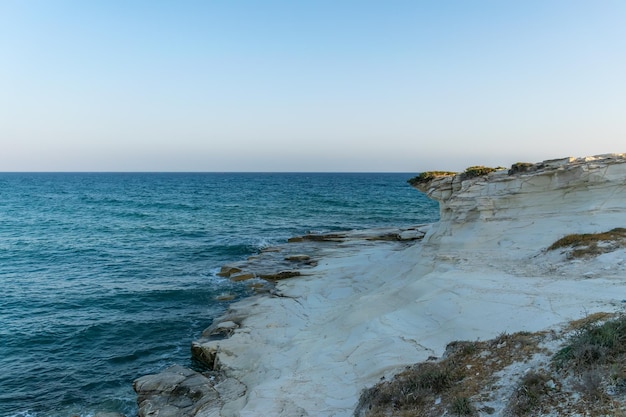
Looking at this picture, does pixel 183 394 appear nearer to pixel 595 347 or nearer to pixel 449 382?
pixel 449 382

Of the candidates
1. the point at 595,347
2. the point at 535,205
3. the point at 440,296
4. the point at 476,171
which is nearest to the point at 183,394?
the point at 440,296

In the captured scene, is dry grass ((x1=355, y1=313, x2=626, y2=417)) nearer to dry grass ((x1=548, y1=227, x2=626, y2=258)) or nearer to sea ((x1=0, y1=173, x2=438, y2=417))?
dry grass ((x1=548, y1=227, x2=626, y2=258))

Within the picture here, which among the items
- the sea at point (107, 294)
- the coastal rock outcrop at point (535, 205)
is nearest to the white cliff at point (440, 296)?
the coastal rock outcrop at point (535, 205)

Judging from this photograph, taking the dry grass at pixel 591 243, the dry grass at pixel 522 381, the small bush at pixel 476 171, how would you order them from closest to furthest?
the dry grass at pixel 522 381 → the dry grass at pixel 591 243 → the small bush at pixel 476 171

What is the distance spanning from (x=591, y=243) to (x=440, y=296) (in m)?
6.93

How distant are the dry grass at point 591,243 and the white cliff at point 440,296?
600 millimetres

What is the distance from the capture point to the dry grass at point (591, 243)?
16.0 metres

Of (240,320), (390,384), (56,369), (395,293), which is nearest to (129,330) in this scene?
(56,369)

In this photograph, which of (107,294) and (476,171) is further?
(107,294)

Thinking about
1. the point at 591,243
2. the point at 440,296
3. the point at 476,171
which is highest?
the point at 476,171

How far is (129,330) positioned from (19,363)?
4521mm

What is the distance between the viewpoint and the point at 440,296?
50.3 feet

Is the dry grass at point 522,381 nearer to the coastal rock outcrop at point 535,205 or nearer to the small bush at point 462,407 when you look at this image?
the small bush at point 462,407

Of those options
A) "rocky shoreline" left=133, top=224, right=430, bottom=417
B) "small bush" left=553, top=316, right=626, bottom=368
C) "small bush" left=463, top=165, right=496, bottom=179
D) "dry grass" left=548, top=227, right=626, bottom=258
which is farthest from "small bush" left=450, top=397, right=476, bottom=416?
"small bush" left=463, top=165, right=496, bottom=179
